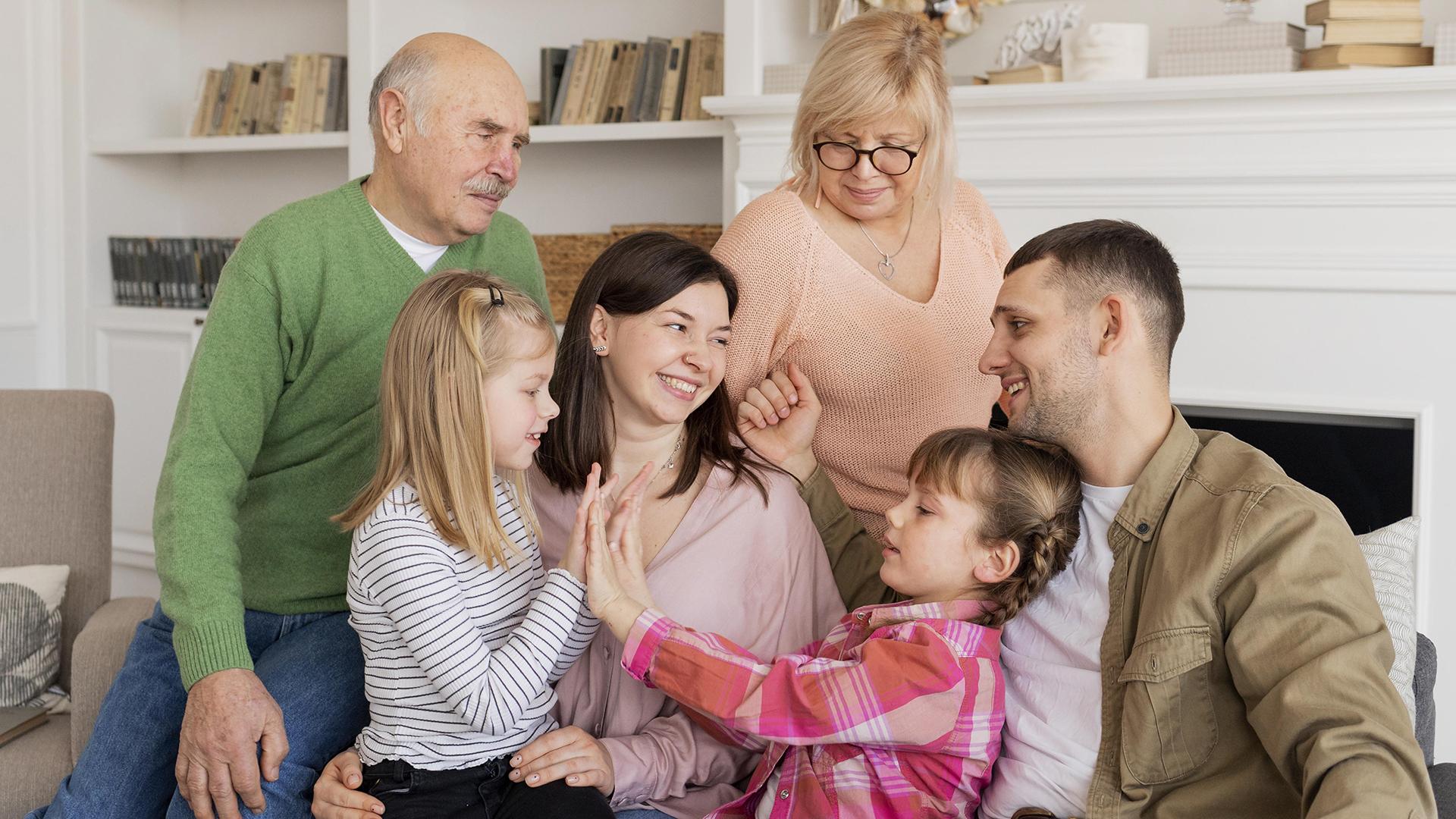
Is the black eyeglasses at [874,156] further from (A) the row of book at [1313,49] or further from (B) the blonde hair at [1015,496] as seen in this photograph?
(A) the row of book at [1313,49]

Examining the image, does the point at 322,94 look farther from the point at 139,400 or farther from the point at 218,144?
the point at 139,400

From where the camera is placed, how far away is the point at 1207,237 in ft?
9.62

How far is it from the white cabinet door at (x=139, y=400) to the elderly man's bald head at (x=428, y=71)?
2646mm

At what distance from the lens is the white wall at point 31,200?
4188 mm

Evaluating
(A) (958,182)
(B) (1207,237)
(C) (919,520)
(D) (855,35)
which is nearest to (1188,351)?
(B) (1207,237)

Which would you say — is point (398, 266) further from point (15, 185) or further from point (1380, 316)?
point (15, 185)

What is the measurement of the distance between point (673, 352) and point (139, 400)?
331 centimetres

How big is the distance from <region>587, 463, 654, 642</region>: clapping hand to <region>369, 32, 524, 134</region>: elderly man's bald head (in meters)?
0.74

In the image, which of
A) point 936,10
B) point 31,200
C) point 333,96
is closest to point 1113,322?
point 936,10

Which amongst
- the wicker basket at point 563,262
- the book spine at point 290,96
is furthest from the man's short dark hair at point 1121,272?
the book spine at point 290,96

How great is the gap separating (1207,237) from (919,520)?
5.52 ft

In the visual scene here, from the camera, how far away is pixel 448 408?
65.9 inches

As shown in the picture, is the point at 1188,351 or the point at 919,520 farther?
the point at 1188,351

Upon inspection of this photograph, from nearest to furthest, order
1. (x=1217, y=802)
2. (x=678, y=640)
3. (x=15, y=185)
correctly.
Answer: (x=1217, y=802), (x=678, y=640), (x=15, y=185)
